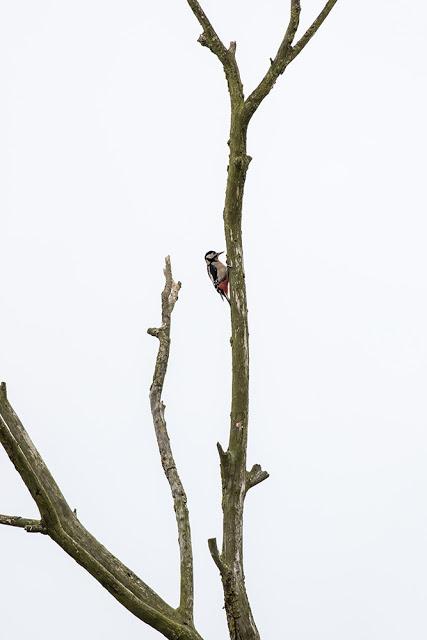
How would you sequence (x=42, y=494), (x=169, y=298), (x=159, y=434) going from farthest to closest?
(x=169, y=298) → (x=159, y=434) → (x=42, y=494)

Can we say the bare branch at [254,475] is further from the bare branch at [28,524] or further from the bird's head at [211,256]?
the bird's head at [211,256]

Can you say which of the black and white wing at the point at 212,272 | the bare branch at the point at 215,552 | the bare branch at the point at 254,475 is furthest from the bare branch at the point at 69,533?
the black and white wing at the point at 212,272

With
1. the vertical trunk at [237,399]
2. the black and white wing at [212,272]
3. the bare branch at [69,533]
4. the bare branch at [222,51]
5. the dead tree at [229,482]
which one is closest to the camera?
the bare branch at [69,533]

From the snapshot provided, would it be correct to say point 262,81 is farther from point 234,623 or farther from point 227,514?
point 234,623

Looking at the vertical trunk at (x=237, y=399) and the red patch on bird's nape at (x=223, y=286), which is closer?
the vertical trunk at (x=237, y=399)

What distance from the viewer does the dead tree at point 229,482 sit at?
5469mm

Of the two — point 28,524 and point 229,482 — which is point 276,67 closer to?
point 229,482

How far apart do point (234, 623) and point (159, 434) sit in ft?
4.21

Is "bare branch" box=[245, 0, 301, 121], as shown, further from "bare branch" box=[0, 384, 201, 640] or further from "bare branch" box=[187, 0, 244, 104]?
"bare branch" box=[0, 384, 201, 640]

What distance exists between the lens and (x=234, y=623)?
5.95 metres

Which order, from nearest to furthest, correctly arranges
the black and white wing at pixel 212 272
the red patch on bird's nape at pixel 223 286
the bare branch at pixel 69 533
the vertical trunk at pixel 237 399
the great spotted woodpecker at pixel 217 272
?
the bare branch at pixel 69 533, the vertical trunk at pixel 237 399, the red patch on bird's nape at pixel 223 286, the great spotted woodpecker at pixel 217 272, the black and white wing at pixel 212 272

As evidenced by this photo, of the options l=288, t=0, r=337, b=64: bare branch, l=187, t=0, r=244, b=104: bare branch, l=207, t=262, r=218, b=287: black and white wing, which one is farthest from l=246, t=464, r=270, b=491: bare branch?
l=207, t=262, r=218, b=287: black and white wing

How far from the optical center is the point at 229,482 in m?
6.04

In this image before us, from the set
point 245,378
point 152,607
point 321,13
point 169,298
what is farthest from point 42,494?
point 321,13
